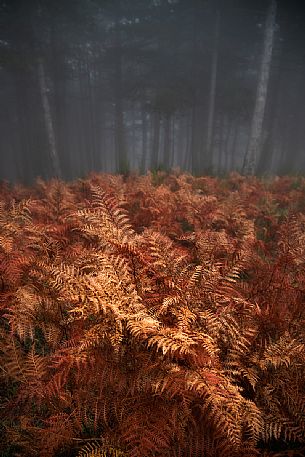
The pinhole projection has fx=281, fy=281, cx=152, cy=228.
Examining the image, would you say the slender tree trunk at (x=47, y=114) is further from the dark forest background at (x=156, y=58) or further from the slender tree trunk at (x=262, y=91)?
the slender tree trunk at (x=262, y=91)

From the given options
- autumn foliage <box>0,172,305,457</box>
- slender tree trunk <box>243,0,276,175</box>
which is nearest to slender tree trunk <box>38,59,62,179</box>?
slender tree trunk <box>243,0,276,175</box>

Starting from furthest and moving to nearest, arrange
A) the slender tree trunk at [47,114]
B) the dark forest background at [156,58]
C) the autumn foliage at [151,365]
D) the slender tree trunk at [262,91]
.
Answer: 1. the dark forest background at [156,58]
2. the slender tree trunk at [47,114]
3. the slender tree trunk at [262,91]
4. the autumn foliage at [151,365]

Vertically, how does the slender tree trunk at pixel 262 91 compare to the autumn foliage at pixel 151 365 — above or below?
above

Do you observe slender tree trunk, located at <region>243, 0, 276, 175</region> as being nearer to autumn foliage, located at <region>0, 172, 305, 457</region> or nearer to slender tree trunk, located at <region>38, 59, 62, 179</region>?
slender tree trunk, located at <region>38, 59, 62, 179</region>

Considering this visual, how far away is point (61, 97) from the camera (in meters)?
23.9

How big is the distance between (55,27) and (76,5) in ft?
10.3

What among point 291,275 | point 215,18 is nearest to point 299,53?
point 215,18

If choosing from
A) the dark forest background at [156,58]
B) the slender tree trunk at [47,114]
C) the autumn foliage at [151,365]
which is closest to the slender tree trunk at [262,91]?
the dark forest background at [156,58]

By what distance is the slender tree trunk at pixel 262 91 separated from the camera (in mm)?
12094

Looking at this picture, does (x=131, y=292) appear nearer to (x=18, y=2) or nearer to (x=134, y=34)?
(x=18, y=2)

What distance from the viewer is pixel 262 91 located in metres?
12.7

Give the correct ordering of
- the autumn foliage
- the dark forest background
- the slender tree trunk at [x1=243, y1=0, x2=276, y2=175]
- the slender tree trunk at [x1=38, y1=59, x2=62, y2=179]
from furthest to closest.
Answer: the dark forest background, the slender tree trunk at [x1=38, y1=59, x2=62, y2=179], the slender tree trunk at [x1=243, y1=0, x2=276, y2=175], the autumn foliage

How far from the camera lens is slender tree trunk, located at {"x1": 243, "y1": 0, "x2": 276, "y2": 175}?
39.7 feet

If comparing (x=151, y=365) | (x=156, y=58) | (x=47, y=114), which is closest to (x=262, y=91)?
(x=47, y=114)
